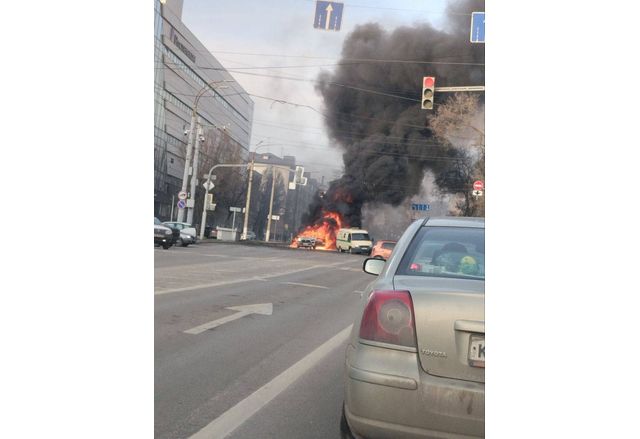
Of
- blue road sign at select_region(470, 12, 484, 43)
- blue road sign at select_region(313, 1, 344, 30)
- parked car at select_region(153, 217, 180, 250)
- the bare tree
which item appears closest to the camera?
blue road sign at select_region(470, 12, 484, 43)

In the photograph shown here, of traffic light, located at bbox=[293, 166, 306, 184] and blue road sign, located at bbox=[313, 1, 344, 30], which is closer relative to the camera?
blue road sign, located at bbox=[313, 1, 344, 30]

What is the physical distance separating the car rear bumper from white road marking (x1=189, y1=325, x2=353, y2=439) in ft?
3.43

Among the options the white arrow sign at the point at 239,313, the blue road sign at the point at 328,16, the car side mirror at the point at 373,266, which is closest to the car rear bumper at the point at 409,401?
the car side mirror at the point at 373,266

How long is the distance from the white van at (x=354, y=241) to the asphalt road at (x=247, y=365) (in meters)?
29.8

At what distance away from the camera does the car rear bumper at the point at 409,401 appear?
2.42 meters

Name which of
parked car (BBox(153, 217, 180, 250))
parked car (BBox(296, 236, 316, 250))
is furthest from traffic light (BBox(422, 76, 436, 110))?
parked car (BBox(296, 236, 316, 250))

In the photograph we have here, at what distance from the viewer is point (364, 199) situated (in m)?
44.8

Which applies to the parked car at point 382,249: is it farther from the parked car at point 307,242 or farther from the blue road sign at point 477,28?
the parked car at point 307,242

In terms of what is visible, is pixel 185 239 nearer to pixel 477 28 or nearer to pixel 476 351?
pixel 477 28

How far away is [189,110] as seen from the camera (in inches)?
1865

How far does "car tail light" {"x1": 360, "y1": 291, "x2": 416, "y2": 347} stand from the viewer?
8.38ft

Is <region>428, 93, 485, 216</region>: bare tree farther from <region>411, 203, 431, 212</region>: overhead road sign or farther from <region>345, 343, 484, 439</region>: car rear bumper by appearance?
<region>345, 343, 484, 439</region>: car rear bumper
